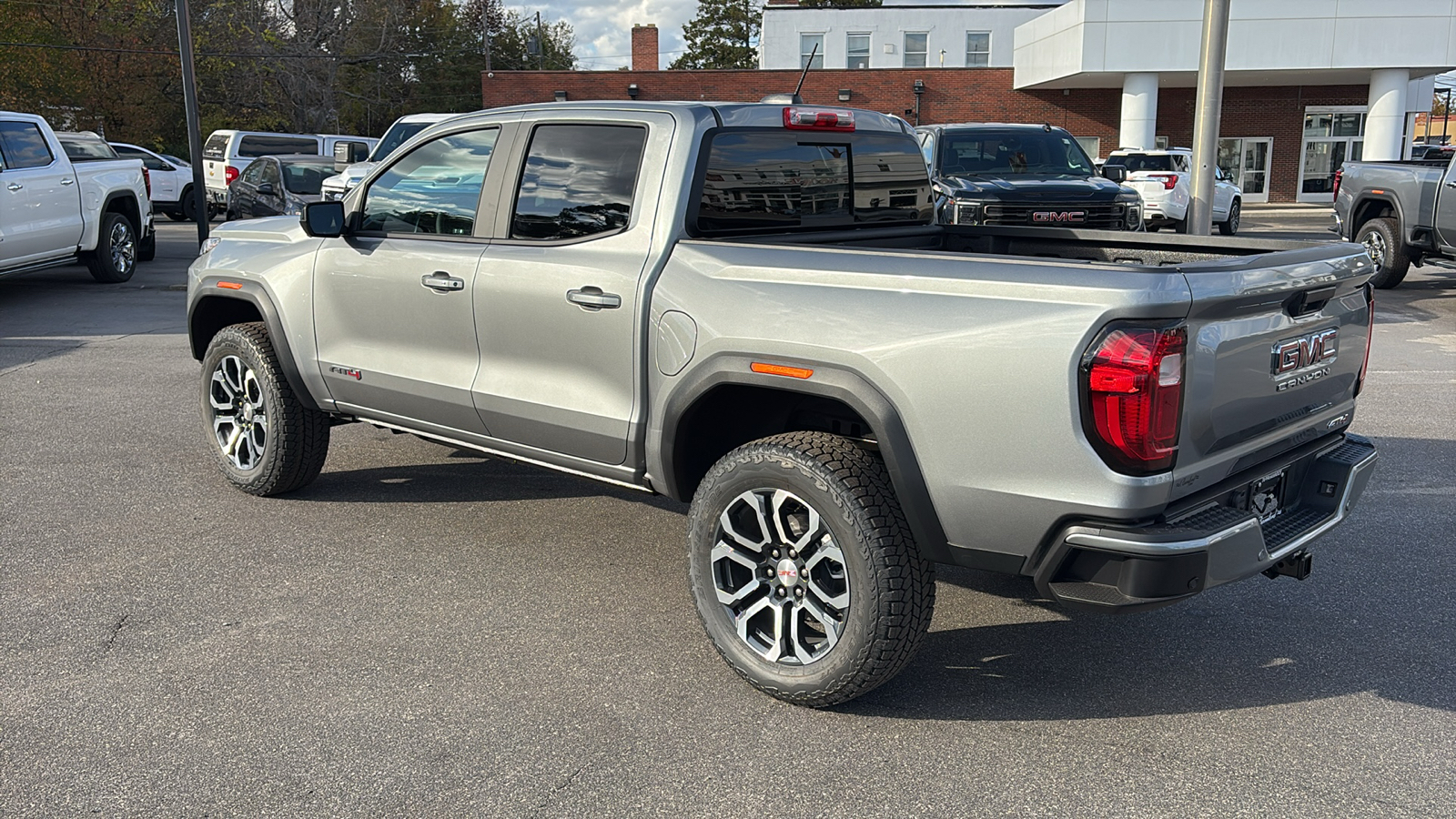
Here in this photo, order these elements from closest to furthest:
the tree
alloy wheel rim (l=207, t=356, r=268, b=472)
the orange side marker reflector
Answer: the orange side marker reflector, alloy wheel rim (l=207, t=356, r=268, b=472), the tree

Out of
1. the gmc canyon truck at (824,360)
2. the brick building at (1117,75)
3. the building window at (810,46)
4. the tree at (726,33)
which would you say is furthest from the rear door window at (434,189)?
the tree at (726,33)

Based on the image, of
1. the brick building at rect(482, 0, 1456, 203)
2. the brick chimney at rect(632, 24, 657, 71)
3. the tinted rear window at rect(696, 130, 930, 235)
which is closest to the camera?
the tinted rear window at rect(696, 130, 930, 235)

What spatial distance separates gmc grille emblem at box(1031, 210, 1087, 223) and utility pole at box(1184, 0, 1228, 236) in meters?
2.38

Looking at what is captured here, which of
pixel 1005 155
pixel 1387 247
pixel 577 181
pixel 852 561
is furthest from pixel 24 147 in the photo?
pixel 1387 247

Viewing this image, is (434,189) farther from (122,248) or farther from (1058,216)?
(122,248)

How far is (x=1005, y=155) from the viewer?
1378 cm

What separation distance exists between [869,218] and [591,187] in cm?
125

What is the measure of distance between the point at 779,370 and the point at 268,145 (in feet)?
81.2

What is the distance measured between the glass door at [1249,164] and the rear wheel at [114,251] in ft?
108

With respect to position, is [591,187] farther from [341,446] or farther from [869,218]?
[341,446]

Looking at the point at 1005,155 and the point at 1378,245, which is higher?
the point at 1005,155

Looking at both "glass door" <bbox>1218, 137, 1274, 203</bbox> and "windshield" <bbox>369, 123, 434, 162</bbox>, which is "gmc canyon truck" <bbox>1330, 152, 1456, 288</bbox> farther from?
"glass door" <bbox>1218, 137, 1274, 203</bbox>

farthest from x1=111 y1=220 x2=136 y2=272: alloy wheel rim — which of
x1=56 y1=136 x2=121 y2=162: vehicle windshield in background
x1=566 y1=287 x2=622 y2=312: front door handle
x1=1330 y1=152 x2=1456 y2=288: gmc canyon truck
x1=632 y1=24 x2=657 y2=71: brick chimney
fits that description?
x1=632 y1=24 x2=657 y2=71: brick chimney

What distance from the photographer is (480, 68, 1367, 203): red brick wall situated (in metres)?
37.7
